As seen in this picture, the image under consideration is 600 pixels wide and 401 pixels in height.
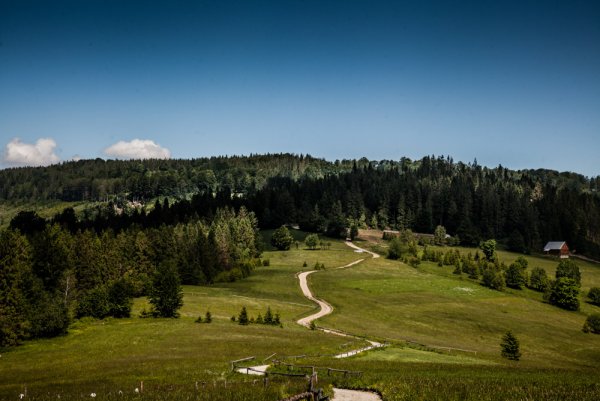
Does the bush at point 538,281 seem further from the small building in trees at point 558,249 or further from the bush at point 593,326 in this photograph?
the small building in trees at point 558,249

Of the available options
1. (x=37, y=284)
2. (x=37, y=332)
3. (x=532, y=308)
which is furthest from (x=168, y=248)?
(x=532, y=308)

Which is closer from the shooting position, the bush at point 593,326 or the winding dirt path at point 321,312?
the winding dirt path at point 321,312

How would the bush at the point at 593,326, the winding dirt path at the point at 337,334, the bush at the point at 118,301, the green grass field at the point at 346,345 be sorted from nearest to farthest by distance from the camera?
1. the winding dirt path at the point at 337,334
2. the green grass field at the point at 346,345
3. the bush at the point at 118,301
4. the bush at the point at 593,326

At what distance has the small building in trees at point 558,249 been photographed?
184 meters

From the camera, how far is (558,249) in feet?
607

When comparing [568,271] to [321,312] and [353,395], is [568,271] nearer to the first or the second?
[321,312]

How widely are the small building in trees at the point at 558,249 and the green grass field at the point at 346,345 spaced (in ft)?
140

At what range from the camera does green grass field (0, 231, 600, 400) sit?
25.5 m

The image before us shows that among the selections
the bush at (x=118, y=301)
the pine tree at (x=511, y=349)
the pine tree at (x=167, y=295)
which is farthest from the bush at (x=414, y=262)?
the bush at (x=118, y=301)

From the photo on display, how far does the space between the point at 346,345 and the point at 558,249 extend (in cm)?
16652

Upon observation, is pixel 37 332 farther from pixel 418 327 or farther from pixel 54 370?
pixel 418 327

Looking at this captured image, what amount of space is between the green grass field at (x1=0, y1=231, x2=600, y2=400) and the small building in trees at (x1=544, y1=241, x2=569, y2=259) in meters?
42.6

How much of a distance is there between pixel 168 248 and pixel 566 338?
302 feet

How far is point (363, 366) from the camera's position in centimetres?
3762
